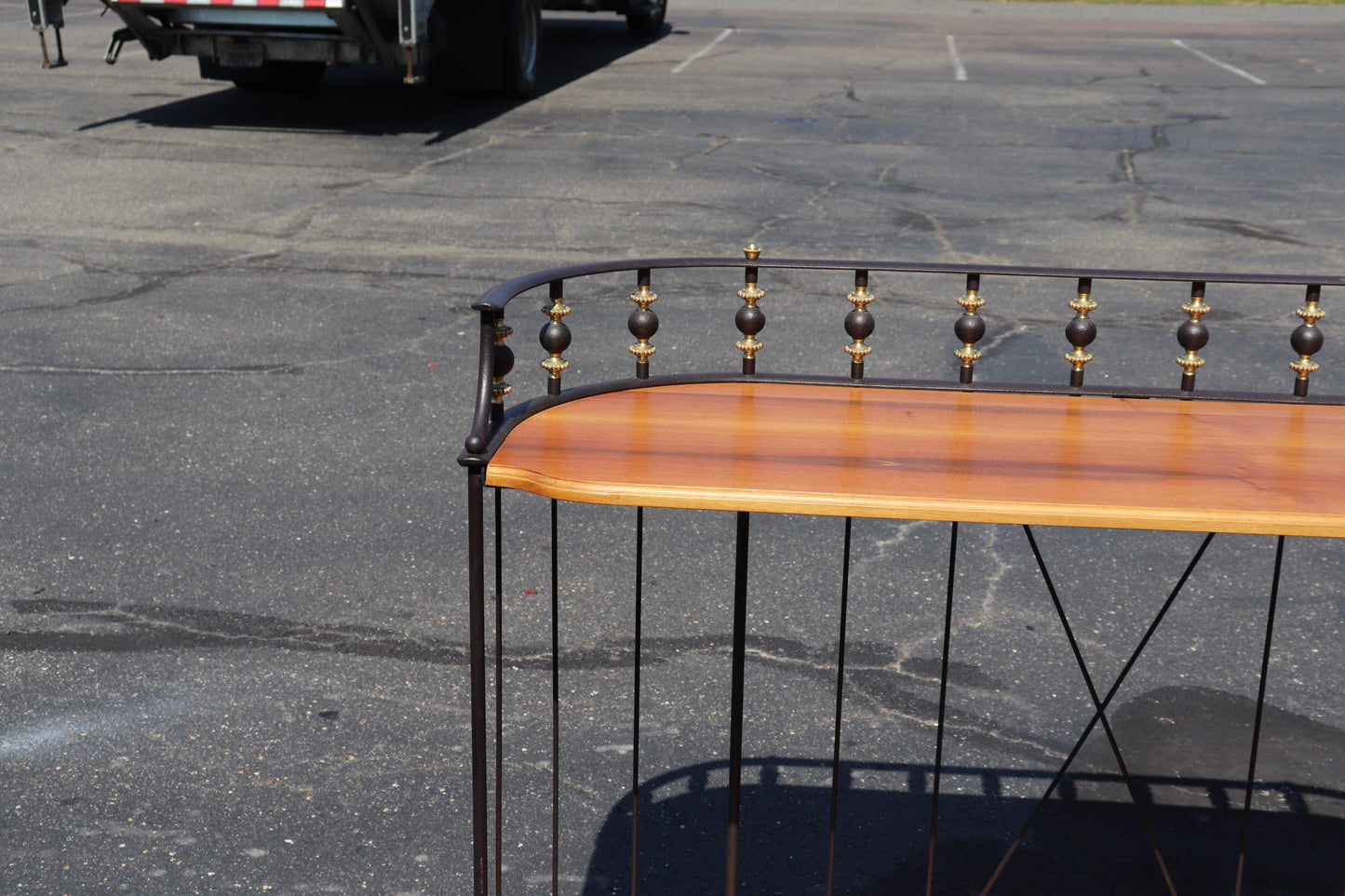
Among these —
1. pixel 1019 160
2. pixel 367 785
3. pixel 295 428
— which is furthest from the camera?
pixel 1019 160

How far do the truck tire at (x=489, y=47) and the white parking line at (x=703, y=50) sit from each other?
310cm

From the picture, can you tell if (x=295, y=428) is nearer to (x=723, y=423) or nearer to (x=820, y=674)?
(x=820, y=674)

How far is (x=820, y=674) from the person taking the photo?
4164mm

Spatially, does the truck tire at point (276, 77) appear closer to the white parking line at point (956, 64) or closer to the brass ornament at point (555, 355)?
the white parking line at point (956, 64)

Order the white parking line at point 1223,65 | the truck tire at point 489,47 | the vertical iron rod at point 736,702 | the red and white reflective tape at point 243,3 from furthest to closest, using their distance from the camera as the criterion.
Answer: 1. the white parking line at point 1223,65
2. the truck tire at point 489,47
3. the red and white reflective tape at point 243,3
4. the vertical iron rod at point 736,702

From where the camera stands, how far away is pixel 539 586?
15.2ft

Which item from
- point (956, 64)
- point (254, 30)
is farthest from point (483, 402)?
point (956, 64)

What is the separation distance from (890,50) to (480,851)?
63.1 feet

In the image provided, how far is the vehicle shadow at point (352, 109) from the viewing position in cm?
1323

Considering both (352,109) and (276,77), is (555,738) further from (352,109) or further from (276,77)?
(276,77)

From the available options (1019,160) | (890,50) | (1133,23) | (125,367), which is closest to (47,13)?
(125,367)

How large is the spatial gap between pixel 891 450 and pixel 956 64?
1740cm

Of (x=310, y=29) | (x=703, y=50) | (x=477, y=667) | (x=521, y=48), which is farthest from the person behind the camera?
(x=703, y=50)

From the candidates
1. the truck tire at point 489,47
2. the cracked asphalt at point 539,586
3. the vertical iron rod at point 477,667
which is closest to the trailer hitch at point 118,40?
the cracked asphalt at point 539,586
